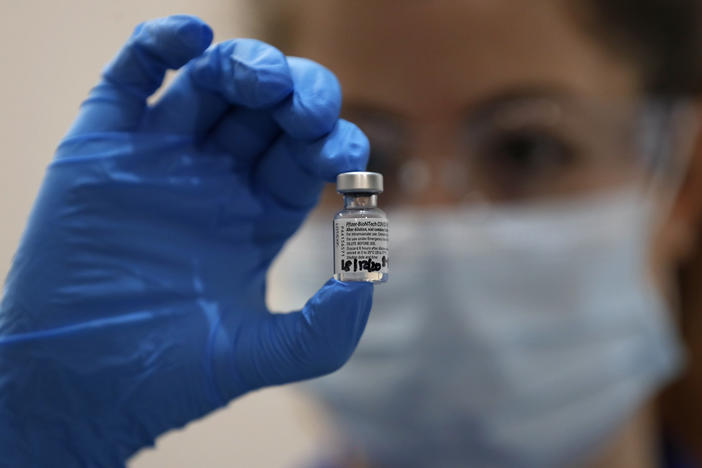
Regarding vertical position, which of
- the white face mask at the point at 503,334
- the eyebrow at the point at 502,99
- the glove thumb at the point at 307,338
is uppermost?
the eyebrow at the point at 502,99

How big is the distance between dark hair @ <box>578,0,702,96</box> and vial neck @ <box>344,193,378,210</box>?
35.5 inches

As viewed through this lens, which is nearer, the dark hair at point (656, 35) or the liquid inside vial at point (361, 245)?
the liquid inside vial at point (361, 245)

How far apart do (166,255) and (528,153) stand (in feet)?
2.78

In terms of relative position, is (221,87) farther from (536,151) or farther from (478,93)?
(536,151)

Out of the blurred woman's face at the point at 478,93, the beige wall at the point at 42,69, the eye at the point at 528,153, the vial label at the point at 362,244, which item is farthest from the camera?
the eye at the point at 528,153

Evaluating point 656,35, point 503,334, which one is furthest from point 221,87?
point 656,35

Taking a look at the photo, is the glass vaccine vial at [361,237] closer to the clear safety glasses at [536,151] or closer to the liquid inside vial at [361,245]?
the liquid inside vial at [361,245]

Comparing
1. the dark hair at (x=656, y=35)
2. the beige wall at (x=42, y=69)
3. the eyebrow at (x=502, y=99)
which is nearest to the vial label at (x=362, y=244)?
the beige wall at (x=42, y=69)

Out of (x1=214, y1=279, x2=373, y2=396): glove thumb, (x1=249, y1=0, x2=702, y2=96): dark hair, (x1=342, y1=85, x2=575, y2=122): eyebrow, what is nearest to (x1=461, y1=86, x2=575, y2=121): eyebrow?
(x1=342, y1=85, x2=575, y2=122): eyebrow

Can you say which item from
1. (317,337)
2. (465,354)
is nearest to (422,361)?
(465,354)

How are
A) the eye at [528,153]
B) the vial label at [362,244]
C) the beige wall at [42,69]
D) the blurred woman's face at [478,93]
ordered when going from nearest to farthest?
the vial label at [362,244] → the beige wall at [42,69] → the blurred woman's face at [478,93] → the eye at [528,153]

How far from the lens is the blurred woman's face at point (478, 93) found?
1.05 metres

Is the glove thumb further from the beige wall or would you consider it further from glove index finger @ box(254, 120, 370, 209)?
the beige wall

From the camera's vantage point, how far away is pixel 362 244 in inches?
18.2
